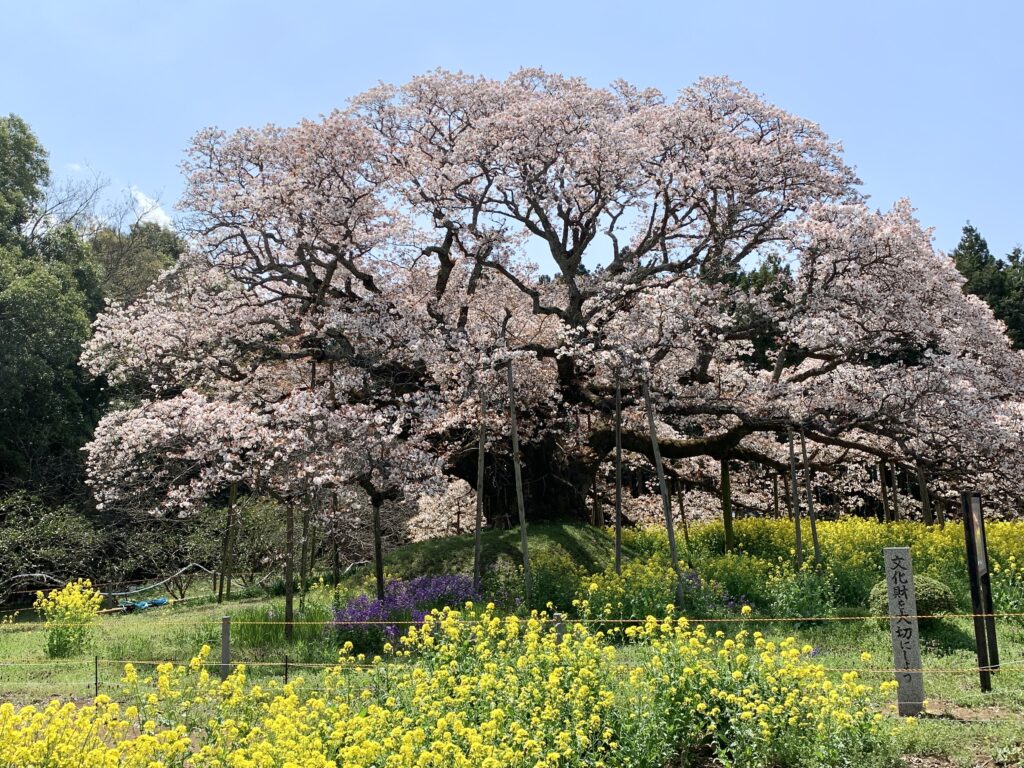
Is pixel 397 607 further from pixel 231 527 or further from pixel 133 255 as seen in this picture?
pixel 133 255

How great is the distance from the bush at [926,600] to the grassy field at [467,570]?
0.59ft

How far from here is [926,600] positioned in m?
10.3

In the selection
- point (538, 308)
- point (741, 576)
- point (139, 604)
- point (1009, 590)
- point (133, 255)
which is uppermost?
point (133, 255)

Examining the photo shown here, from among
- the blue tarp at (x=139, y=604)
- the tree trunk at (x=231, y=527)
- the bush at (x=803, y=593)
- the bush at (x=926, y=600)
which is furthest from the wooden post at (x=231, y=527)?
the bush at (x=926, y=600)

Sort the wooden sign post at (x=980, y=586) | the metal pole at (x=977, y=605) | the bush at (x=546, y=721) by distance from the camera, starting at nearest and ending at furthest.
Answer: the bush at (x=546, y=721) < the metal pole at (x=977, y=605) < the wooden sign post at (x=980, y=586)

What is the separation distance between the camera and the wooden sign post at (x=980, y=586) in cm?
782

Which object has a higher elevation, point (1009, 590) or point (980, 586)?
point (980, 586)

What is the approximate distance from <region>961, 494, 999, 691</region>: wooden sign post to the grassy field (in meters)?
0.26

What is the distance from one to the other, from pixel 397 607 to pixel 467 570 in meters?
3.66

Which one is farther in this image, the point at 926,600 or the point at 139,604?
the point at 139,604

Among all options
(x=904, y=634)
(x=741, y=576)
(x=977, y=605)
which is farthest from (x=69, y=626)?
(x=977, y=605)

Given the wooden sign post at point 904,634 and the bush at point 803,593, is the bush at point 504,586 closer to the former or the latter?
the bush at point 803,593

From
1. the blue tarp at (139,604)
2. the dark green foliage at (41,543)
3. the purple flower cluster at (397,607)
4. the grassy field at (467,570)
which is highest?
the dark green foliage at (41,543)

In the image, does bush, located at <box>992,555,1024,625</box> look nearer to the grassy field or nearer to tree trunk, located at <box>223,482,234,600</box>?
the grassy field
